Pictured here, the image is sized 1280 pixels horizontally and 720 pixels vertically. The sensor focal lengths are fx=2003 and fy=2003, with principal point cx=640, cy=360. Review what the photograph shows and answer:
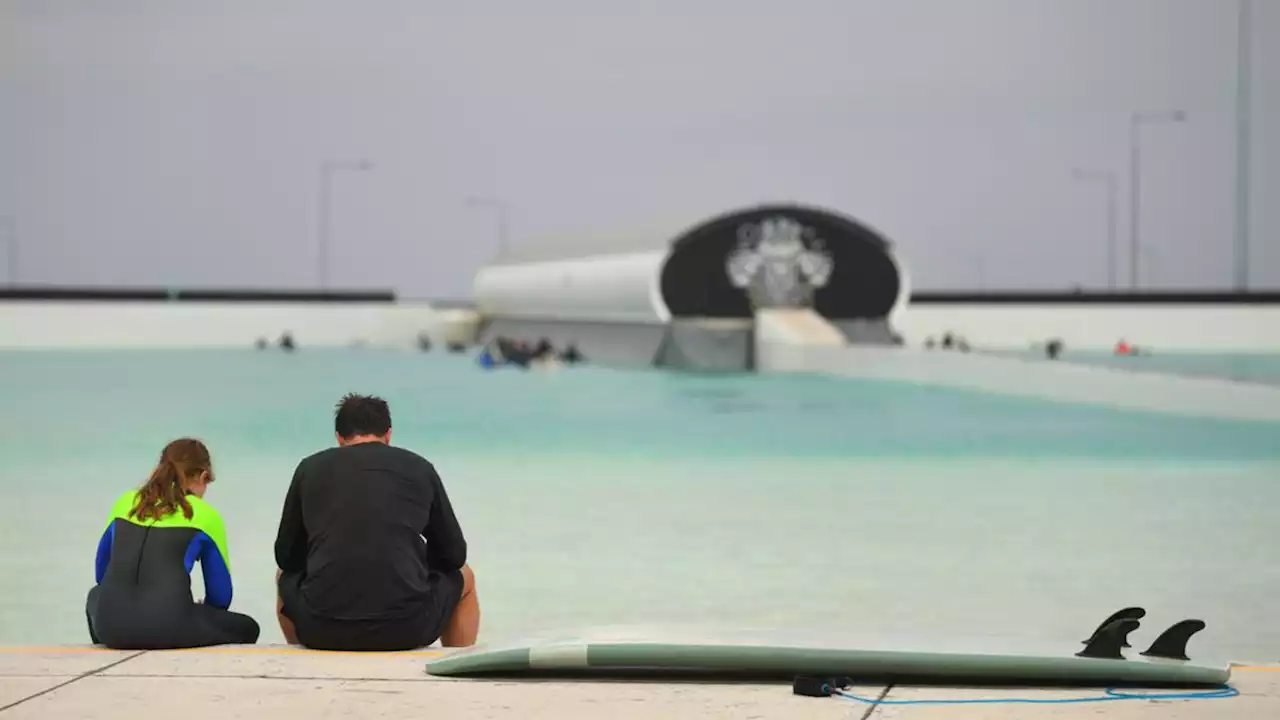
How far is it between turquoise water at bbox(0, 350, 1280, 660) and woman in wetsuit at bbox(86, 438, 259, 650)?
2356mm

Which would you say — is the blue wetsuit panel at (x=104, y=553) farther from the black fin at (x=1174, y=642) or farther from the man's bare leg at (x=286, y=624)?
the black fin at (x=1174, y=642)

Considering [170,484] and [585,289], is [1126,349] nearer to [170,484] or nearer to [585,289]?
[585,289]

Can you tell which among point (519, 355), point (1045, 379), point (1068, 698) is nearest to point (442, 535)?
point (1068, 698)

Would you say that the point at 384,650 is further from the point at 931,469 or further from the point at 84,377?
the point at 84,377

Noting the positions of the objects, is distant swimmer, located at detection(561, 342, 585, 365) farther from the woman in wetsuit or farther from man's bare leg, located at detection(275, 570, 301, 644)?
the woman in wetsuit

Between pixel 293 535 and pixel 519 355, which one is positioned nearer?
pixel 293 535

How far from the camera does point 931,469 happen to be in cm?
2200

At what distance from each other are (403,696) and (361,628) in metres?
1.05

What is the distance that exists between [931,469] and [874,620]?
11.2 m

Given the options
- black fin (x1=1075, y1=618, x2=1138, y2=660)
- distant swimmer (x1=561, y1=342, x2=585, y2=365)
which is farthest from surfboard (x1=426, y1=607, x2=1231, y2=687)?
distant swimmer (x1=561, y1=342, x2=585, y2=365)

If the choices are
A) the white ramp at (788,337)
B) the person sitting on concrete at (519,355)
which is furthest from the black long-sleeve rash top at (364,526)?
the person sitting on concrete at (519,355)

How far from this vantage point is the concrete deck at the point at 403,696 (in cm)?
665

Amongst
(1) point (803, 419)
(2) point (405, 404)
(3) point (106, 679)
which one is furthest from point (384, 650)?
(2) point (405, 404)

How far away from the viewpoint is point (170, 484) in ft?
26.3
